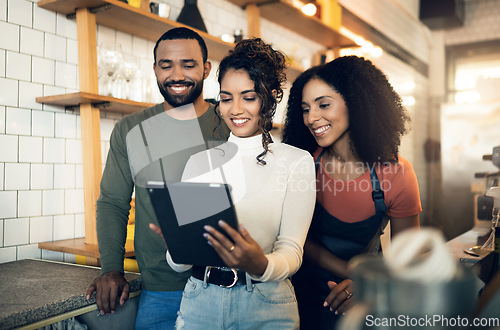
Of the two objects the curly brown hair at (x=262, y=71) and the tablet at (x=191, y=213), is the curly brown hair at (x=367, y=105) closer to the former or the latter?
the curly brown hair at (x=262, y=71)

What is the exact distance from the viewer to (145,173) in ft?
5.25

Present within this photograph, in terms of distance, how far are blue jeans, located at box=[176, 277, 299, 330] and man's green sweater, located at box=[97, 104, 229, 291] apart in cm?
41

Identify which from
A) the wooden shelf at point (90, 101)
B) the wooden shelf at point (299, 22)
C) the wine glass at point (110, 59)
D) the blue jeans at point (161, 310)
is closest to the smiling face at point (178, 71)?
the wooden shelf at point (90, 101)

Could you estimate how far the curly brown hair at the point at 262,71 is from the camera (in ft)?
4.10

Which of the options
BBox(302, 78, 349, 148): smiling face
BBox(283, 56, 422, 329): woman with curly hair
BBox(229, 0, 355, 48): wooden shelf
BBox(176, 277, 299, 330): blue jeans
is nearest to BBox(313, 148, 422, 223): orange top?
BBox(283, 56, 422, 329): woman with curly hair

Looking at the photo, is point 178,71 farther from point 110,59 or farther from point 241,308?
point 241,308

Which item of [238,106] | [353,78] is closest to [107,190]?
[238,106]

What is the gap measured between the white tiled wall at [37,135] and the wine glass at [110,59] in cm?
15

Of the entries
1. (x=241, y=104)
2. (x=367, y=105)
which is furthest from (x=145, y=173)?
(x=367, y=105)

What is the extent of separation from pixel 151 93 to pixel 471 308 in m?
1.98

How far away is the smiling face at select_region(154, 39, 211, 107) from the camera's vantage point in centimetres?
164

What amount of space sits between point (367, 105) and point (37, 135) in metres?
1.41

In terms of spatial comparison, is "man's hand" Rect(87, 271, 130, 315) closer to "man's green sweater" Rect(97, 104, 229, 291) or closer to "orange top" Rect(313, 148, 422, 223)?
"man's green sweater" Rect(97, 104, 229, 291)

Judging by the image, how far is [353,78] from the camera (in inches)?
60.8
